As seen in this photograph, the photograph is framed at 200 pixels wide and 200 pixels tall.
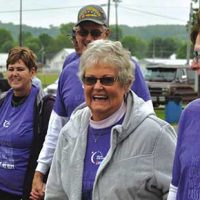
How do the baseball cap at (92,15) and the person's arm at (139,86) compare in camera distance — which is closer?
the person's arm at (139,86)

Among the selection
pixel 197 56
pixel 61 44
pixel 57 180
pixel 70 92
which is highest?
pixel 61 44

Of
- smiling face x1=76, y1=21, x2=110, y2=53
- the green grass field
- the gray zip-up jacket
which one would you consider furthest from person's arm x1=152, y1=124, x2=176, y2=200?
the green grass field

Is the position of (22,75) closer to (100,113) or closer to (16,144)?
(16,144)

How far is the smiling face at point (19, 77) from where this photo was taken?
4629 millimetres

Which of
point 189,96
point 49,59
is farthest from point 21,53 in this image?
point 49,59

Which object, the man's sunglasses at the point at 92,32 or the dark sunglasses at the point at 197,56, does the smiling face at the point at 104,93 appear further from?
the man's sunglasses at the point at 92,32

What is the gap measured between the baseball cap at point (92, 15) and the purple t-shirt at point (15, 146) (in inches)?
33.3

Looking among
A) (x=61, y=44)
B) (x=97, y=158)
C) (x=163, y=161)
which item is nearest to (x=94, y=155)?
(x=97, y=158)

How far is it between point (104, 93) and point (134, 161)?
1.40 feet

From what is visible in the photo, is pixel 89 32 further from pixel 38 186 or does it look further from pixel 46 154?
pixel 38 186

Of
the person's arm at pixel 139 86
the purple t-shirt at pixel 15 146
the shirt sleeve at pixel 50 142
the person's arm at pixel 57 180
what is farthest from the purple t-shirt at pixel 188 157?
the purple t-shirt at pixel 15 146

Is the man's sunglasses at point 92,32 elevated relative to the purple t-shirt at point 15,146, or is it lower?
elevated

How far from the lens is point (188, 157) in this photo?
8.02 feet

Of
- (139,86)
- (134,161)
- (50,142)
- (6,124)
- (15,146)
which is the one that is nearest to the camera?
(134,161)
